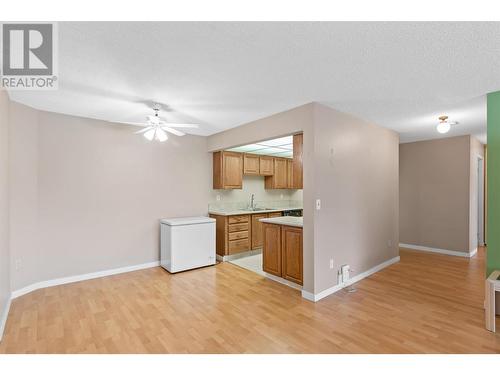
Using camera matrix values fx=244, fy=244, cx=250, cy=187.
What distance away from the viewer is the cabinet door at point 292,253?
3217 mm

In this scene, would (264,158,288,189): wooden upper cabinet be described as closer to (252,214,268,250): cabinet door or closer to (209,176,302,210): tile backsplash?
(209,176,302,210): tile backsplash

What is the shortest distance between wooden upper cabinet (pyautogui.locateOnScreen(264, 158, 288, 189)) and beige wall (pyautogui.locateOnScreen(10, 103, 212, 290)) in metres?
2.15

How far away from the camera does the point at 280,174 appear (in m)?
6.09

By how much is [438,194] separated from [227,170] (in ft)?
14.5

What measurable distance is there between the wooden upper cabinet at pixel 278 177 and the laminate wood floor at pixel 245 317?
9.29 feet

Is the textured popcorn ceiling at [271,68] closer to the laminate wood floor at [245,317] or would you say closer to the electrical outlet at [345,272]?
the electrical outlet at [345,272]

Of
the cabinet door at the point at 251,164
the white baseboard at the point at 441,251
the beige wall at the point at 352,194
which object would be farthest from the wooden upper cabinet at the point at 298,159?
the white baseboard at the point at 441,251

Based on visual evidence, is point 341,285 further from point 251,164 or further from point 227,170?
point 251,164

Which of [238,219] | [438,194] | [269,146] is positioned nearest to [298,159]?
[269,146]

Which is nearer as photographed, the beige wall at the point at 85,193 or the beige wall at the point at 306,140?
the beige wall at the point at 306,140

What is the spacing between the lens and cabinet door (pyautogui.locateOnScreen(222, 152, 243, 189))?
4930mm

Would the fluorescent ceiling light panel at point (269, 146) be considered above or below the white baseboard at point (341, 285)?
above

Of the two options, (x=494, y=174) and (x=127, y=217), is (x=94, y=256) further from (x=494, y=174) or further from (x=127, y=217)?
(x=494, y=174)
